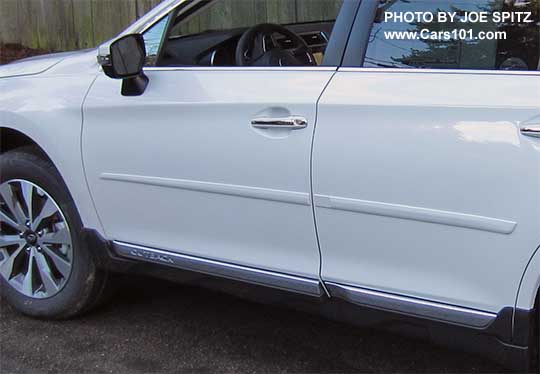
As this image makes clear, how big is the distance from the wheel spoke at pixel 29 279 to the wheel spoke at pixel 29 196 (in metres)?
0.19

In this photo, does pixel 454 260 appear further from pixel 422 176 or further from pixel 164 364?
pixel 164 364

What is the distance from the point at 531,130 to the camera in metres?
2.14

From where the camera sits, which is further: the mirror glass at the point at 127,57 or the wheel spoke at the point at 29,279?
the wheel spoke at the point at 29,279

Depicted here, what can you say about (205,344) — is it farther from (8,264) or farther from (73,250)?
(8,264)

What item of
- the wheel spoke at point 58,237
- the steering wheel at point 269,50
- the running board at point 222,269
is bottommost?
the wheel spoke at point 58,237

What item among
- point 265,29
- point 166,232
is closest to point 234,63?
point 265,29

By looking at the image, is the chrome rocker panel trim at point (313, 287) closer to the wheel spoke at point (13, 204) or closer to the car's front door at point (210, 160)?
the car's front door at point (210, 160)

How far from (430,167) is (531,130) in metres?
0.34

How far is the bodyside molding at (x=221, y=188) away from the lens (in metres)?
2.61

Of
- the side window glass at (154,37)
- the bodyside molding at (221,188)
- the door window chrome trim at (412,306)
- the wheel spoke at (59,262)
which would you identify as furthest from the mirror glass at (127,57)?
the door window chrome trim at (412,306)

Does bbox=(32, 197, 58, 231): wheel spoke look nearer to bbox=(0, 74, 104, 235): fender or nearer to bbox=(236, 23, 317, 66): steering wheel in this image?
bbox=(0, 74, 104, 235): fender

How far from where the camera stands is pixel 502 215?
2209 mm

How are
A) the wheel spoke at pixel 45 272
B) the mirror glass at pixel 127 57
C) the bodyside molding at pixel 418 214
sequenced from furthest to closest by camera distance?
the wheel spoke at pixel 45 272 < the mirror glass at pixel 127 57 < the bodyside molding at pixel 418 214

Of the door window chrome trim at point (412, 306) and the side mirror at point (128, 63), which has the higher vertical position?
the side mirror at point (128, 63)
